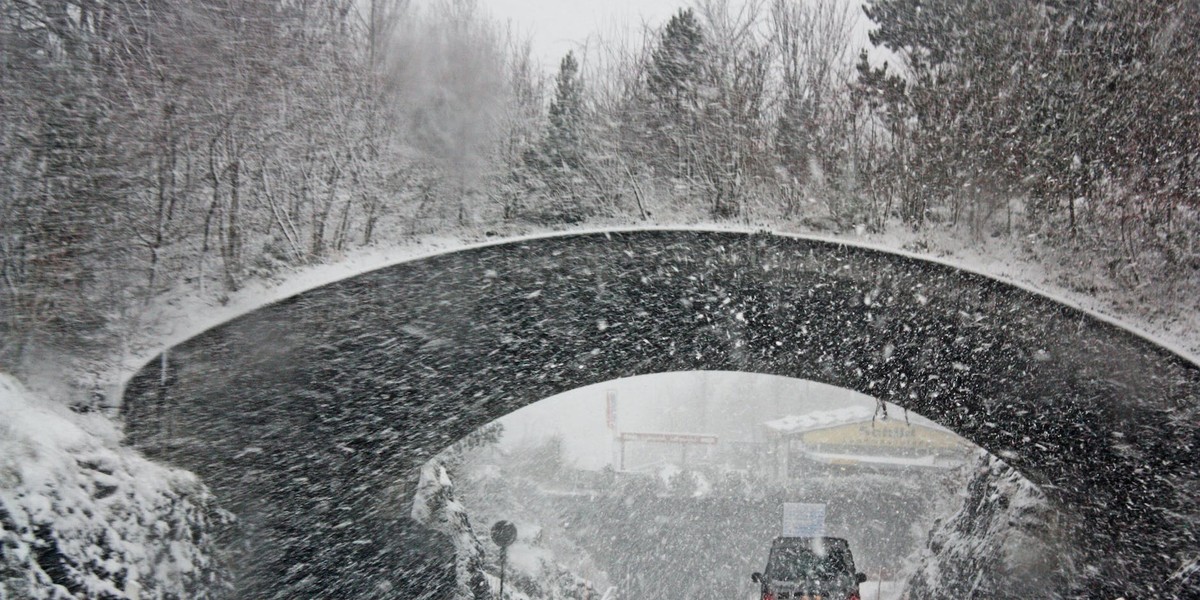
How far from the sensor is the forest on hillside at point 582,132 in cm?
654

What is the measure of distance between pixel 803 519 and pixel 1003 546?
7985mm

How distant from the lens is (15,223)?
6.14 meters

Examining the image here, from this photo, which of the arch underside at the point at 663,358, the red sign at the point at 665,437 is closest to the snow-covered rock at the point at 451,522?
the arch underside at the point at 663,358

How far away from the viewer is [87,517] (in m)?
4.93

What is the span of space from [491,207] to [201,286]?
8.68ft

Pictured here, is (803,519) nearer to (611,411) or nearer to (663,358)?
(611,411)

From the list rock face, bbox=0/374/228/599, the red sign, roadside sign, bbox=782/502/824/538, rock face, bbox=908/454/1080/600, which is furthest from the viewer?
the red sign

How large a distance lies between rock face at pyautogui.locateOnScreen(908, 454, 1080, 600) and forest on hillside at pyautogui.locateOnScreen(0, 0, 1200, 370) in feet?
9.29

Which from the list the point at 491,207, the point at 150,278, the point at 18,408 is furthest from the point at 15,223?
the point at 491,207

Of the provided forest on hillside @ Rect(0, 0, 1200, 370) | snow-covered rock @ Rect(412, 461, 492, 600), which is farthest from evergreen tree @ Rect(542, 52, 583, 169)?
snow-covered rock @ Rect(412, 461, 492, 600)

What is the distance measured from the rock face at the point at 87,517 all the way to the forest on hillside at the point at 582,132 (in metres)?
1.29

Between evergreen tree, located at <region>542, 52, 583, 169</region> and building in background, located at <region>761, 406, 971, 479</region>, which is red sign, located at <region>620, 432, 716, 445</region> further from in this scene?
evergreen tree, located at <region>542, 52, 583, 169</region>

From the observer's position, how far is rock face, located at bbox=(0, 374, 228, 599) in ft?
14.5

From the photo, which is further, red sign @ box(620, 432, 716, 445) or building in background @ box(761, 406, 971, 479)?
red sign @ box(620, 432, 716, 445)
